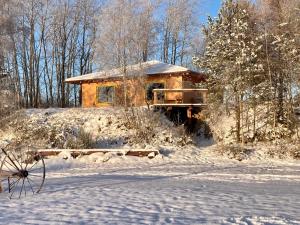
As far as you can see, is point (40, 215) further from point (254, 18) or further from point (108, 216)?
point (254, 18)

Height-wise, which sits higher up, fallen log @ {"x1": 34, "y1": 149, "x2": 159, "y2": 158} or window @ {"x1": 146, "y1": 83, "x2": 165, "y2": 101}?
window @ {"x1": 146, "y1": 83, "x2": 165, "y2": 101}

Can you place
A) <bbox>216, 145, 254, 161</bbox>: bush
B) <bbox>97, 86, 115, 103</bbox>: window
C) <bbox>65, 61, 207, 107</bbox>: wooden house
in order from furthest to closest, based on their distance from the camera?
<bbox>97, 86, 115, 103</bbox>: window < <bbox>65, 61, 207, 107</bbox>: wooden house < <bbox>216, 145, 254, 161</bbox>: bush

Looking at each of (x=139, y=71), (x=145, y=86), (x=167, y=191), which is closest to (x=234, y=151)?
(x=145, y=86)

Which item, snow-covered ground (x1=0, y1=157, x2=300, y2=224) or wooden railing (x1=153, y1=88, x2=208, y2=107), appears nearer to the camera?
snow-covered ground (x1=0, y1=157, x2=300, y2=224)

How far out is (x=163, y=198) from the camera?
10.9 m

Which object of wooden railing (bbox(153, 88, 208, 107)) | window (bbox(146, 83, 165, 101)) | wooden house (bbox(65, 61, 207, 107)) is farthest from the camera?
window (bbox(146, 83, 165, 101))

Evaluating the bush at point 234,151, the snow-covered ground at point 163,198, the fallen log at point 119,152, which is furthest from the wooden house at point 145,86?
the snow-covered ground at point 163,198

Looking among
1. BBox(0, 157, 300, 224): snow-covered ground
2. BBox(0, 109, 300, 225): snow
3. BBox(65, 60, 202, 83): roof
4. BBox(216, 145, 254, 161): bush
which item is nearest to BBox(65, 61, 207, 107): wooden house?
BBox(65, 60, 202, 83): roof

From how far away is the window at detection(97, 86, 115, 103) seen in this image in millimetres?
32250

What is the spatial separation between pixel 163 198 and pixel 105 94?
73.2 feet

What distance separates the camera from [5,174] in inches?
449

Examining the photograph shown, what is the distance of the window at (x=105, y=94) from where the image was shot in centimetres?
3225

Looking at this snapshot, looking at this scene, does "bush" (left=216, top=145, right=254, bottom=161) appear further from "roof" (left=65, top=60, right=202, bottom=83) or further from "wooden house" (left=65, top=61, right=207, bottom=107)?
"roof" (left=65, top=60, right=202, bottom=83)

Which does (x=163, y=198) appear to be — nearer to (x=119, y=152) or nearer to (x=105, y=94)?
(x=119, y=152)
